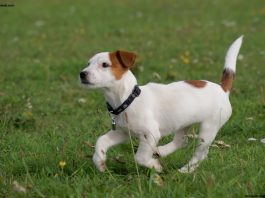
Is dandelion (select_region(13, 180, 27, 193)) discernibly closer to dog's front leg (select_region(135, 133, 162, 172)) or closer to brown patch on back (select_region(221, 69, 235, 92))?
dog's front leg (select_region(135, 133, 162, 172))

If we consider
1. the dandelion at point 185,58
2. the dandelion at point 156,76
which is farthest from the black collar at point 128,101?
the dandelion at point 185,58

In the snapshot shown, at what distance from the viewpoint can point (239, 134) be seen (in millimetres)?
6586

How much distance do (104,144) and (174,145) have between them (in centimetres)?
70

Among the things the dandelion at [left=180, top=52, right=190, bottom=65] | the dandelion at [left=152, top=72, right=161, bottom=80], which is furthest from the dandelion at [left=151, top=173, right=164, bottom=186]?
the dandelion at [left=180, top=52, right=190, bottom=65]

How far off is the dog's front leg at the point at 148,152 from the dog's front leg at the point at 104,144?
0.25 m

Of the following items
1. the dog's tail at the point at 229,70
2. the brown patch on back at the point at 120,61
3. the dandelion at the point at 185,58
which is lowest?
the dandelion at the point at 185,58

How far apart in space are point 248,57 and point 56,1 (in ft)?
31.5

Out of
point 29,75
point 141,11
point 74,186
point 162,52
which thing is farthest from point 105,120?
point 141,11

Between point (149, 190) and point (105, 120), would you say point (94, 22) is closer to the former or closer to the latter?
point (105, 120)

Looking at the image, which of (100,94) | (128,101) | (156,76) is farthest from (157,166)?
(156,76)

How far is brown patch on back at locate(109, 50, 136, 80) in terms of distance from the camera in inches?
199

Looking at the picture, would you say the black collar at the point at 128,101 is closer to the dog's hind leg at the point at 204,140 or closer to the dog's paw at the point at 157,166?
the dog's paw at the point at 157,166

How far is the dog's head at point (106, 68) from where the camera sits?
5023 mm

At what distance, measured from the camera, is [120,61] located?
5.09 m
